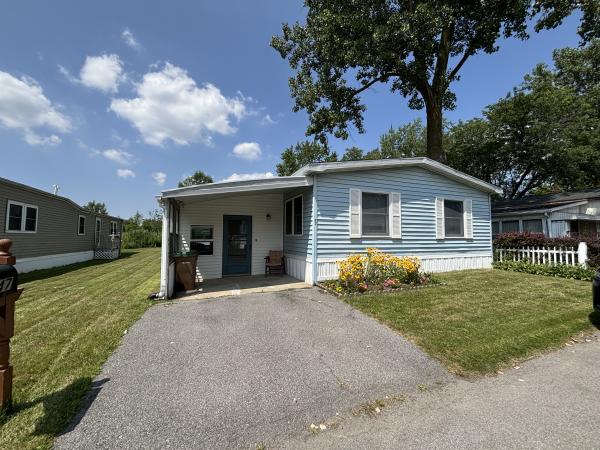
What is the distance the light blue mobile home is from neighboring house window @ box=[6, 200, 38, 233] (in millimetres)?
6752

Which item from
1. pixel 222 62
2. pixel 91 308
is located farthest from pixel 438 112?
pixel 91 308

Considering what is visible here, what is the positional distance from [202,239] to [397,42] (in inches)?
458

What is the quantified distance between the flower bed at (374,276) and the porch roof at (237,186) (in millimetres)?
2501

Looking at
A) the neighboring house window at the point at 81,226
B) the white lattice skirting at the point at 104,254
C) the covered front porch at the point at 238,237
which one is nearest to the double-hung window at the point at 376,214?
the covered front porch at the point at 238,237

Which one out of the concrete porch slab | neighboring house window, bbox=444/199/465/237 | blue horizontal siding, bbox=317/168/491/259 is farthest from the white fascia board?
the concrete porch slab

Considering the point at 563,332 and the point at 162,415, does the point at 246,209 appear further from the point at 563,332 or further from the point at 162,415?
the point at 563,332

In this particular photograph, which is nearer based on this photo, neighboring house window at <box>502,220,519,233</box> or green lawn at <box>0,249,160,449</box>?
green lawn at <box>0,249,160,449</box>

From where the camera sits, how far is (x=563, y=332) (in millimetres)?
4402

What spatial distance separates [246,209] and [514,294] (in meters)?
7.91

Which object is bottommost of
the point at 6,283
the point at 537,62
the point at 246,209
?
the point at 6,283

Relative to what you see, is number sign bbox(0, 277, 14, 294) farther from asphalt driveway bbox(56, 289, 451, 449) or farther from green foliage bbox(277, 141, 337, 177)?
green foliage bbox(277, 141, 337, 177)

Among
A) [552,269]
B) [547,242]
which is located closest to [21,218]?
[552,269]

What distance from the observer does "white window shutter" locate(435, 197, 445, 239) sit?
9.35 meters

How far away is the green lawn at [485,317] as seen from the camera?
12.3 ft
